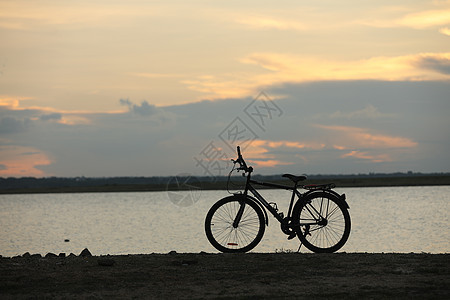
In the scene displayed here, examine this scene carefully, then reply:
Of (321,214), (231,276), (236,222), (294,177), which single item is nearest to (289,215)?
(321,214)

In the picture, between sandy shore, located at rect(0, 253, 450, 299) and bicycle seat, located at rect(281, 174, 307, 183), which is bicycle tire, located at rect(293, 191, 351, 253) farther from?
sandy shore, located at rect(0, 253, 450, 299)

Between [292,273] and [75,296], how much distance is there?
292 cm

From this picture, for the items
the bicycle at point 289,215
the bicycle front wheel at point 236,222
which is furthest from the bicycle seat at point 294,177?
the bicycle front wheel at point 236,222

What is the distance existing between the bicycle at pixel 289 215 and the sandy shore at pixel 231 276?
50cm

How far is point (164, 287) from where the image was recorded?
25.6 ft

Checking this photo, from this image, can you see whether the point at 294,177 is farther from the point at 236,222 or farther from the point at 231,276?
the point at 231,276

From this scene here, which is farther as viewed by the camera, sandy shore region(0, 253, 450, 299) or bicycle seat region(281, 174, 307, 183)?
bicycle seat region(281, 174, 307, 183)

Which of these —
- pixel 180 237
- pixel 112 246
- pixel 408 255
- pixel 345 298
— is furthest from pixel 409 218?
pixel 345 298

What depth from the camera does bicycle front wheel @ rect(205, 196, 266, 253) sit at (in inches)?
400

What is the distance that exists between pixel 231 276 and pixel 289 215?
86.7 inches

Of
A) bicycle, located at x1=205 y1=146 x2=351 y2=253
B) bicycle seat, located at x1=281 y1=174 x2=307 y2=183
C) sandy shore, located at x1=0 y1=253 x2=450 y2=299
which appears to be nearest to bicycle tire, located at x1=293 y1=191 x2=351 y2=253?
bicycle, located at x1=205 y1=146 x2=351 y2=253

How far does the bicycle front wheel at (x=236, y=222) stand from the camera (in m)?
10.2

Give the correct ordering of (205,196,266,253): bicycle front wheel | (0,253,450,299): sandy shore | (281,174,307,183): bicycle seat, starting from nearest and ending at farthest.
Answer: (0,253,450,299): sandy shore → (281,174,307,183): bicycle seat → (205,196,266,253): bicycle front wheel

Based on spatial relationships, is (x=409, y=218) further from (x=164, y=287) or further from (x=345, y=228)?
(x=164, y=287)
